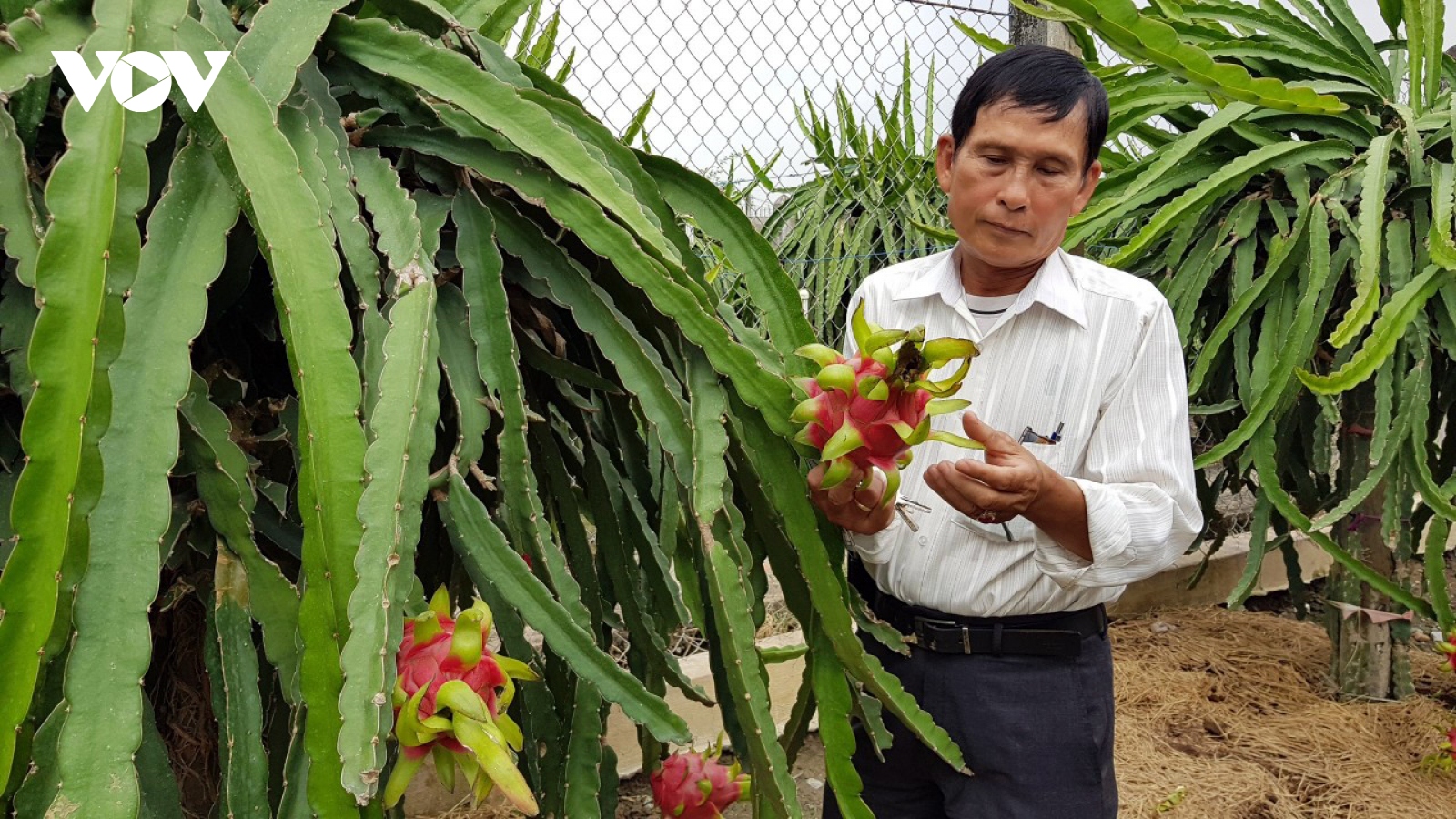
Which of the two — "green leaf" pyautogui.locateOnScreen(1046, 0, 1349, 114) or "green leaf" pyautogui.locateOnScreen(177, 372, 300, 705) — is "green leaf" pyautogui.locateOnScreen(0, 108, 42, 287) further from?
"green leaf" pyautogui.locateOnScreen(1046, 0, 1349, 114)

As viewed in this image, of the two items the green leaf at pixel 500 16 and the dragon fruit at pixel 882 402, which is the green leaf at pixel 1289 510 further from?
the green leaf at pixel 500 16

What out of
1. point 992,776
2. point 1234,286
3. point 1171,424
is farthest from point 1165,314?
point 1234,286

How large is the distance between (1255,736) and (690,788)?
169 centimetres

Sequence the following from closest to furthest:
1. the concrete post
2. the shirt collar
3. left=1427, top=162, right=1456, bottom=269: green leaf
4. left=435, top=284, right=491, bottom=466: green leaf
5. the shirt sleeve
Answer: left=435, top=284, right=491, bottom=466: green leaf → the shirt sleeve → the shirt collar → left=1427, top=162, right=1456, bottom=269: green leaf → the concrete post

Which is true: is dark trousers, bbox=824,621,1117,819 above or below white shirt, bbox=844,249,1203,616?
below

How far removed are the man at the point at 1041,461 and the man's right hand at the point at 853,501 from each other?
0.24 ft

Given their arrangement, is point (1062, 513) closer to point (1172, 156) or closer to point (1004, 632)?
point (1004, 632)

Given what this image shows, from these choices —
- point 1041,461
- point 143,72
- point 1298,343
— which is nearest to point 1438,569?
point 1298,343

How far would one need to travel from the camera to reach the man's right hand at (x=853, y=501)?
78cm

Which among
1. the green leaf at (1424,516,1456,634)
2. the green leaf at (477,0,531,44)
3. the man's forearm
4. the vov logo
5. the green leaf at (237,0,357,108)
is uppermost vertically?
the green leaf at (477,0,531,44)

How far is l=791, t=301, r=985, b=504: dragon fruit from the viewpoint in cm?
69

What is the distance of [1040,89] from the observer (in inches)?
41.3

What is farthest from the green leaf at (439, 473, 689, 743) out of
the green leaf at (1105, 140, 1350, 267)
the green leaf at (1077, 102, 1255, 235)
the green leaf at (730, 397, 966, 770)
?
the green leaf at (1077, 102, 1255, 235)

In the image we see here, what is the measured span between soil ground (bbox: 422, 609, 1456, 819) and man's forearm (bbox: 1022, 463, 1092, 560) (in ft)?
4.02
